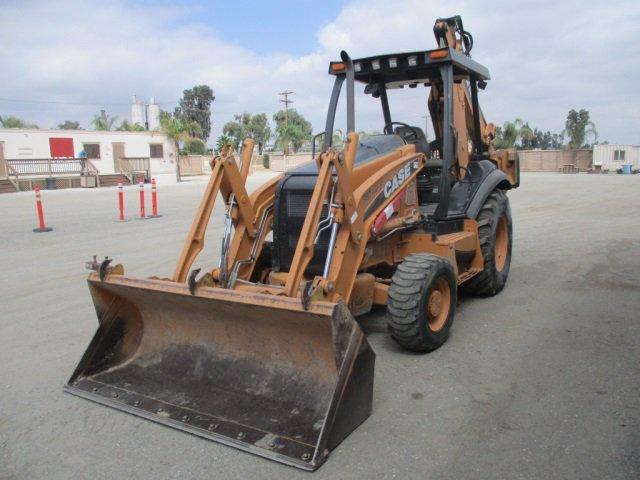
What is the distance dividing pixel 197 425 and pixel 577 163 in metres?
49.6

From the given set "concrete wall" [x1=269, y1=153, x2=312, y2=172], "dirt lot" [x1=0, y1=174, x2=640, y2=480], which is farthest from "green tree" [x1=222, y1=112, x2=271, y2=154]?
"dirt lot" [x1=0, y1=174, x2=640, y2=480]

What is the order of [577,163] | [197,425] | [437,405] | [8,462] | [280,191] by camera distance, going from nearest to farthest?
[8,462], [197,425], [437,405], [280,191], [577,163]

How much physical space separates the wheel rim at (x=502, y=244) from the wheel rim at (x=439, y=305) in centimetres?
228

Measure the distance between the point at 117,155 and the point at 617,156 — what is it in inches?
1465

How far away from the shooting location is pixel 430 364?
461 cm

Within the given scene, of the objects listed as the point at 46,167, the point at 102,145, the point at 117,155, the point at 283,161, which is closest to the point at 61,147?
the point at 102,145

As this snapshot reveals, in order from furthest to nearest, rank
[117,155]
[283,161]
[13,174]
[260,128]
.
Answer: [260,128] → [283,161] → [117,155] → [13,174]

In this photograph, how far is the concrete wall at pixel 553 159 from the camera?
155 feet

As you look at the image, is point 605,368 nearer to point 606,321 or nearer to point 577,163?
point 606,321

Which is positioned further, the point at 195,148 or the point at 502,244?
the point at 195,148

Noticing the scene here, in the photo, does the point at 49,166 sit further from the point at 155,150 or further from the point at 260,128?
the point at 260,128

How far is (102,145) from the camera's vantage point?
123 feet

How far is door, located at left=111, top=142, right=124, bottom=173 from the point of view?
1492 inches

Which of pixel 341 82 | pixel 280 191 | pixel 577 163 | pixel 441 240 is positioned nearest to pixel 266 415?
pixel 280 191
